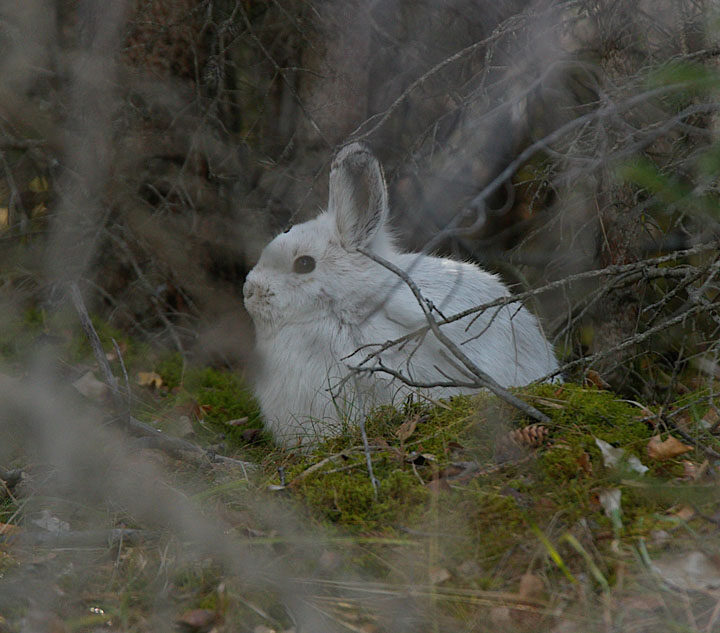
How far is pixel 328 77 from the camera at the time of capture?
5625 millimetres

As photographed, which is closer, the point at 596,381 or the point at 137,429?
the point at 137,429

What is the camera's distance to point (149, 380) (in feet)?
18.2

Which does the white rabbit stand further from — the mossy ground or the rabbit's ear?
the mossy ground

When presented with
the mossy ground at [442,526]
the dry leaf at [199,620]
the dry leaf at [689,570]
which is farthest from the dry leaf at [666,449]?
the dry leaf at [199,620]

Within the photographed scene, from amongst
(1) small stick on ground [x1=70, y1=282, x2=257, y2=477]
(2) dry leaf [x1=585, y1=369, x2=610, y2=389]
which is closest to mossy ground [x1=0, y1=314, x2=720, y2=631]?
(1) small stick on ground [x1=70, y1=282, x2=257, y2=477]

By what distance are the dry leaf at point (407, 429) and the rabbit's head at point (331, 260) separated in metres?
1.15

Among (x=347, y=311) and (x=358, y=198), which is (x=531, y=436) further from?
(x=358, y=198)

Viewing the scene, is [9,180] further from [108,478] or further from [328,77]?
[108,478]

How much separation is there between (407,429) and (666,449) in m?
1.02

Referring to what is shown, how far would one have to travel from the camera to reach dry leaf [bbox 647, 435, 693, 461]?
2828 mm

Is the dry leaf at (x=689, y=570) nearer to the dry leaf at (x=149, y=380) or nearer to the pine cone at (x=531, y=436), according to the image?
the pine cone at (x=531, y=436)

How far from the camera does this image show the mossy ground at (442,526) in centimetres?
228

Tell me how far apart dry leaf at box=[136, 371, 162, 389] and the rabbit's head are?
121 centimetres

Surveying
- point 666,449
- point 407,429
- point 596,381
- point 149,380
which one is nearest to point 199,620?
point 407,429
